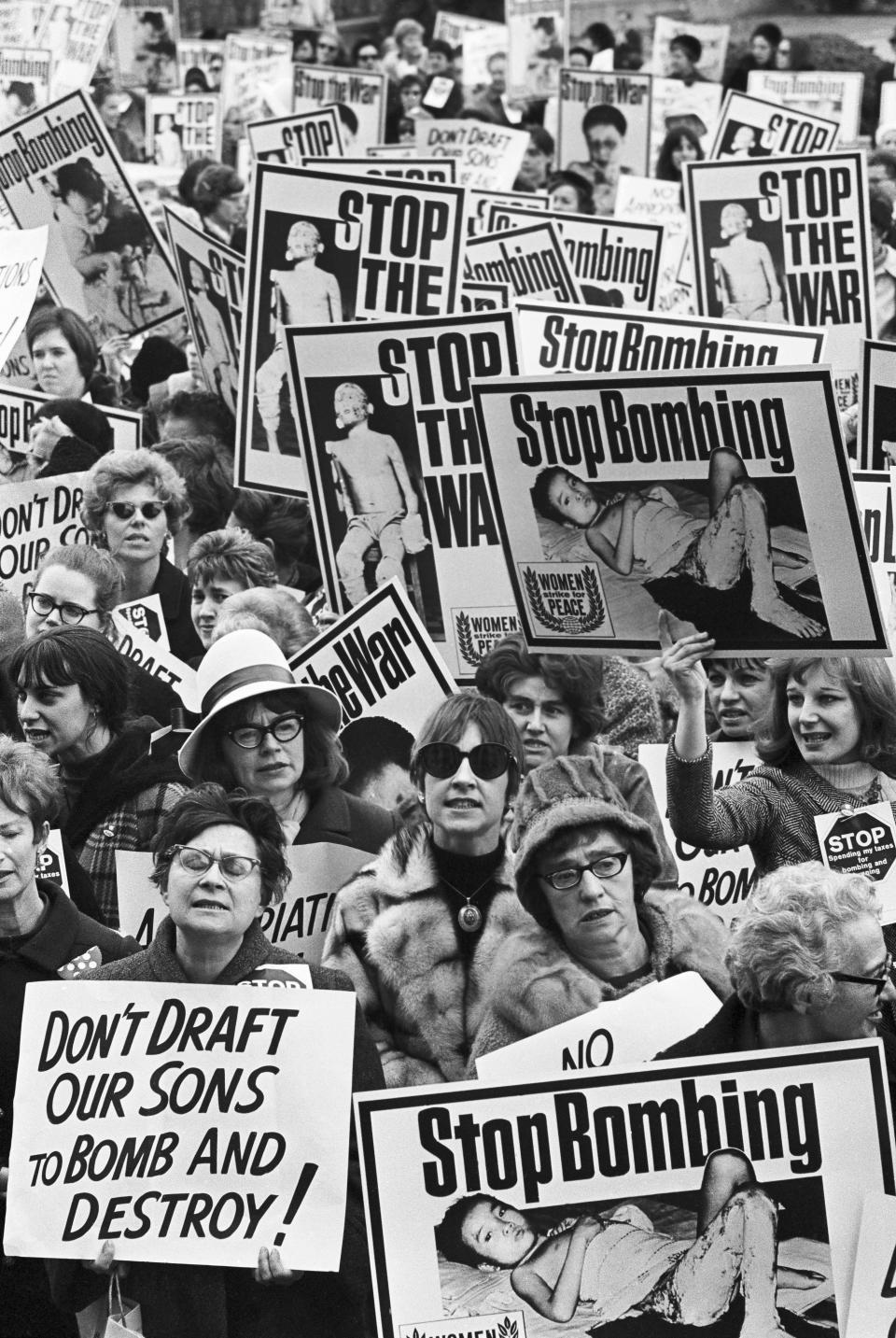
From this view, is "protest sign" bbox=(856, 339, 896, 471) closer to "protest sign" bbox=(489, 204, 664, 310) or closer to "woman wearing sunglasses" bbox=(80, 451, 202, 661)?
"woman wearing sunglasses" bbox=(80, 451, 202, 661)

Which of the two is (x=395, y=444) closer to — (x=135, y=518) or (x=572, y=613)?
(x=135, y=518)

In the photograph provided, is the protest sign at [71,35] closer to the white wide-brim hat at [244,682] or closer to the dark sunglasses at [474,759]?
the white wide-brim hat at [244,682]

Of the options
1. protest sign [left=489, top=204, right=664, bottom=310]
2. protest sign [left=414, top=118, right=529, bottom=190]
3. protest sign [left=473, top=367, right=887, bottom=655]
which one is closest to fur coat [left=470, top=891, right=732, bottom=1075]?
protest sign [left=473, top=367, right=887, bottom=655]

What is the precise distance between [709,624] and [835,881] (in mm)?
817

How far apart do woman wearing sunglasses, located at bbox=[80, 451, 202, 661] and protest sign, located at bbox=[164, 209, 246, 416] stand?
1.41 metres

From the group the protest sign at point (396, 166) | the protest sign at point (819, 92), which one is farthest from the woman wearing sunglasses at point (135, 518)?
the protest sign at point (819, 92)

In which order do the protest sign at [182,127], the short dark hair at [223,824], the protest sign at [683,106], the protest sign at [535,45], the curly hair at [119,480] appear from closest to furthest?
the short dark hair at [223,824]
the curly hair at [119,480]
the protest sign at [683,106]
the protest sign at [182,127]
the protest sign at [535,45]

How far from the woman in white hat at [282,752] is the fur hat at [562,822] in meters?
0.57

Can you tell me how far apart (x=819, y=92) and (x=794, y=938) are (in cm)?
1356

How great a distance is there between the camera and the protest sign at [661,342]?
6926mm

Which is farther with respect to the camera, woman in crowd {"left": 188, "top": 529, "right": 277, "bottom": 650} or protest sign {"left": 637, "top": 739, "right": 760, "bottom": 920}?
woman in crowd {"left": 188, "top": 529, "right": 277, "bottom": 650}

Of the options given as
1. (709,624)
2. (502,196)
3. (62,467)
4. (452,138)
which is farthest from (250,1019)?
(452,138)

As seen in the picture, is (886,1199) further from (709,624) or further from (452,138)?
(452,138)

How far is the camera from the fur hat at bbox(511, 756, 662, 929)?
14.2ft
